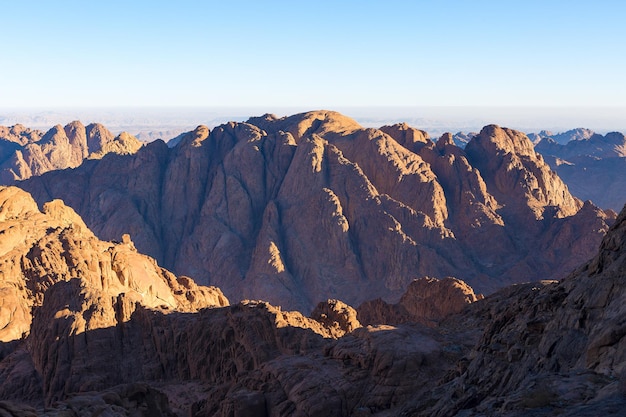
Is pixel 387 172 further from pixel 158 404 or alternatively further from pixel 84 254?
pixel 158 404

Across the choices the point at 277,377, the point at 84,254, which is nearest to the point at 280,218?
the point at 84,254

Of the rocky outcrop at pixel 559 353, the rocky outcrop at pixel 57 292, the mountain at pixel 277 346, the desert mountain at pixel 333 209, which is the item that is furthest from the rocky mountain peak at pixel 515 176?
the rocky outcrop at pixel 559 353

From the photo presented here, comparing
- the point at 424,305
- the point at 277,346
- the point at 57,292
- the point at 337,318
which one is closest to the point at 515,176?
the point at 424,305

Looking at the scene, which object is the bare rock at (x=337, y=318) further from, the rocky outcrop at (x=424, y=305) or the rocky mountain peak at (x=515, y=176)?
the rocky mountain peak at (x=515, y=176)

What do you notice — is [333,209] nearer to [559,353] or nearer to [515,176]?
[515,176]

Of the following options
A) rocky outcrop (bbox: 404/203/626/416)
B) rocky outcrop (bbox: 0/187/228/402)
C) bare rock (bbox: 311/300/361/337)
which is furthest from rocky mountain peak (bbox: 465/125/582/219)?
rocky outcrop (bbox: 404/203/626/416)

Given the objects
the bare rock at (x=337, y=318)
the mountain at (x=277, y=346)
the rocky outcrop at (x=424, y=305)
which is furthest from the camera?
the rocky outcrop at (x=424, y=305)
